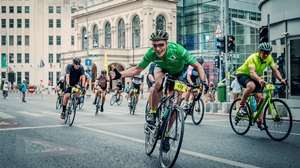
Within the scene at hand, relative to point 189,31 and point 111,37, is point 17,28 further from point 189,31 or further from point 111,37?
point 189,31

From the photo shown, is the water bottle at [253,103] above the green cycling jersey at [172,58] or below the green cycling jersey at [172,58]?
below

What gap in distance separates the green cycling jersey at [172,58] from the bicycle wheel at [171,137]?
3.01 ft

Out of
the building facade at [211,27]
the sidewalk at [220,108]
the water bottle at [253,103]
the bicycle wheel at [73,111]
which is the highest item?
the building facade at [211,27]

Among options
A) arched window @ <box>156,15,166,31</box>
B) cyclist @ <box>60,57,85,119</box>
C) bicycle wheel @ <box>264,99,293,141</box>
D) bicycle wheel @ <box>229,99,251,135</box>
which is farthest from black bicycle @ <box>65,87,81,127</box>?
arched window @ <box>156,15,166,31</box>

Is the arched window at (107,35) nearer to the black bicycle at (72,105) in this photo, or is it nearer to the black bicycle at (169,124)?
the black bicycle at (72,105)

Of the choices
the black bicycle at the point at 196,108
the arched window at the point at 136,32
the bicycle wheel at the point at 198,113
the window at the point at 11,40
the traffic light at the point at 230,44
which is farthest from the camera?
the window at the point at 11,40

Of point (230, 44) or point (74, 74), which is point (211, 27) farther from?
point (74, 74)

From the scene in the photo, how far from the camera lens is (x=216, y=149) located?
743 centimetres

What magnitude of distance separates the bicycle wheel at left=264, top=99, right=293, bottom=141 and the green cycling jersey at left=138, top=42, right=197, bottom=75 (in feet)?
9.37

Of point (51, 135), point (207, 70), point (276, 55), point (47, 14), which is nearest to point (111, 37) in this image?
point (207, 70)

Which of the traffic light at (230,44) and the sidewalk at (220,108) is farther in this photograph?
the traffic light at (230,44)

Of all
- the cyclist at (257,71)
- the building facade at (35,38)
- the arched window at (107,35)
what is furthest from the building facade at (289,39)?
the building facade at (35,38)

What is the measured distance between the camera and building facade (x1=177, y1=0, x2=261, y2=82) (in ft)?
173

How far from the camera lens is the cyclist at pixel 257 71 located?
356 inches
